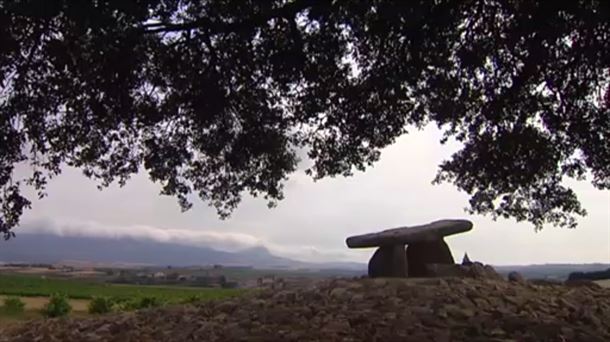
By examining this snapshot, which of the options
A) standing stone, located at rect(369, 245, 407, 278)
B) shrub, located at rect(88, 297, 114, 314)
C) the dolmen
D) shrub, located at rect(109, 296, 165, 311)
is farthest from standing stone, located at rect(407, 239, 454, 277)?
shrub, located at rect(88, 297, 114, 314)

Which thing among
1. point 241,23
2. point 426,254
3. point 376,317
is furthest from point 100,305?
point 241,23

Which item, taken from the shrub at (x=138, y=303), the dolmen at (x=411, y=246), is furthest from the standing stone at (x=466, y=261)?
the shrub at (x=138, y=303)

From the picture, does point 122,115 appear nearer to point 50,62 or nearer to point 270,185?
point 50,62

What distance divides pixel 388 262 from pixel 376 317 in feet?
14.9

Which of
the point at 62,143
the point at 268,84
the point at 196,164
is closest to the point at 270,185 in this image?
the point at 196,164

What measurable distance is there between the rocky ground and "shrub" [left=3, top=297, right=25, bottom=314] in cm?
397

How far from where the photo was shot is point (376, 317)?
7.96 m

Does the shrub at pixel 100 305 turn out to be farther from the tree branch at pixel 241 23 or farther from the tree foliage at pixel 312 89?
the tree branch at pixel 241 23

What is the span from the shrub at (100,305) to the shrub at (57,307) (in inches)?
16.1

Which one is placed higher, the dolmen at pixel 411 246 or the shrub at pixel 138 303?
the dolmen at pixel 411 246

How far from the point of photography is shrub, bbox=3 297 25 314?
46.0ft

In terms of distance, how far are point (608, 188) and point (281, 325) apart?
12.9 feet

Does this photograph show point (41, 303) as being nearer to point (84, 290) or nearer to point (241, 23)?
point (84, 290)

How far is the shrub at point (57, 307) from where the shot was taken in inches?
529
